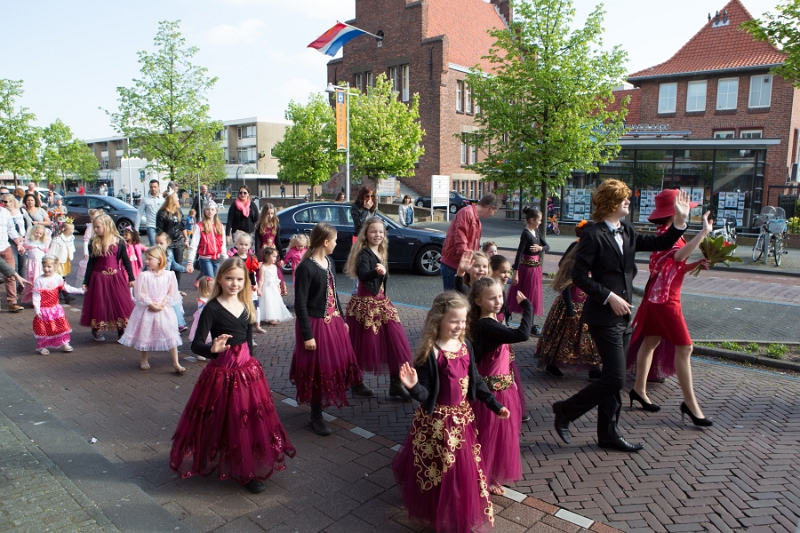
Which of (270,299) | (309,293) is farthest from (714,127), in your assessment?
(309,293)

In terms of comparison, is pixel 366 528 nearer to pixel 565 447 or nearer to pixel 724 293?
pixel 565 447

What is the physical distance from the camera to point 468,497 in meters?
3.24

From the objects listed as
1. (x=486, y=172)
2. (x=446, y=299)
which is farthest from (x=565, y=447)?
(x=486, y=172)

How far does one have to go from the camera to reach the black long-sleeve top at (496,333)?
384 cm

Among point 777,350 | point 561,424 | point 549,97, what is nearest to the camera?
point 561,424

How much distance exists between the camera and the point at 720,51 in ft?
108

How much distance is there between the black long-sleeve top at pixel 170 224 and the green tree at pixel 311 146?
80.0ft

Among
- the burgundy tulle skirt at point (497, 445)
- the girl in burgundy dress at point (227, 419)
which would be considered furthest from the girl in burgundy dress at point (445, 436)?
the girl in burgundy dress at point (227, 419)

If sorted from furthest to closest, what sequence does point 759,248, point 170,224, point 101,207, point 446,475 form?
1. point 101,207
2. point 759,248
3. point 170,224
4. point 446,475

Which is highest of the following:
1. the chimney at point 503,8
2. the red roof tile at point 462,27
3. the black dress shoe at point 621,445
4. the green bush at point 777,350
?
the chimney at point 503,8

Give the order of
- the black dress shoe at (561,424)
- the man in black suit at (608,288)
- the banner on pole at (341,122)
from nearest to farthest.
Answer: the man in black suit at (608,288)
the black dress shoe at (561,424)
the banner on pole at (341,122)

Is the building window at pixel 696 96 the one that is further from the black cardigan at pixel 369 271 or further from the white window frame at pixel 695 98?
the black cardigan at pixel 369 271

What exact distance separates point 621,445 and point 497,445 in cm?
128

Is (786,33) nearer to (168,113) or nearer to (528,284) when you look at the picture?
(528,284)
